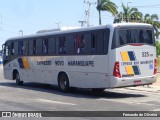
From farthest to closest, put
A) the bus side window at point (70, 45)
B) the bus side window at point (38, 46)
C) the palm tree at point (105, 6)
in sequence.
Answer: the palm tree at point (105, 6), the bus side window at point (38, 46), the bus side window at point (70, 45)

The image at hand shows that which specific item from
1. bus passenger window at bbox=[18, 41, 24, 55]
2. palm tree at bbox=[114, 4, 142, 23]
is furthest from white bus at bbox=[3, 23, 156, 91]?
palm tree at bbox=[114, 4, 142, 23]

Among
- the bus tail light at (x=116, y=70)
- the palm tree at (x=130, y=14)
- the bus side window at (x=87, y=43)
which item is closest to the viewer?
the bus tail light at (x=116, y=70)

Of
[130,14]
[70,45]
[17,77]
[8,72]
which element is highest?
[130,14]

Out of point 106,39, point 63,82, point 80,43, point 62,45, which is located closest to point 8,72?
point 63,82

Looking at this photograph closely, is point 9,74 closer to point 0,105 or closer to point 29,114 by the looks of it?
point 0,105

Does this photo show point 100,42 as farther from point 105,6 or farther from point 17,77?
point 105,6

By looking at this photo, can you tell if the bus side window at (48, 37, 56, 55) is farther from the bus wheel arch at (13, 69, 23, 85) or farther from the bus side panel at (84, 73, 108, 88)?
the bus wheel arch at (13, 69, 23, 85)

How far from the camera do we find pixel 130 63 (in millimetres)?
17531

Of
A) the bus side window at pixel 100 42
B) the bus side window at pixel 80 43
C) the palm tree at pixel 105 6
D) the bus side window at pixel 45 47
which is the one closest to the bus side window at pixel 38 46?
the bus side window at pixel 45 47

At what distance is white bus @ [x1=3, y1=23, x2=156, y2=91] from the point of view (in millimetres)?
17141

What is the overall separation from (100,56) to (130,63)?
1.30m

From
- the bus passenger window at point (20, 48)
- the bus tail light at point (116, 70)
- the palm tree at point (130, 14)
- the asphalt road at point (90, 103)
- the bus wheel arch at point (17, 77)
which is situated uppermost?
the palm tree at point (130, 14)

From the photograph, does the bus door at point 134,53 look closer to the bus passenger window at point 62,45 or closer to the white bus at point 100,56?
the white bus at point 100,56

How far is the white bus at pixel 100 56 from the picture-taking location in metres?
17.1
